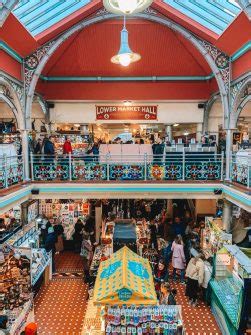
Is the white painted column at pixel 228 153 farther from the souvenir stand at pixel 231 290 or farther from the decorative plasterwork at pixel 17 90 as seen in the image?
the decorative plasterwork at pixel 17 90

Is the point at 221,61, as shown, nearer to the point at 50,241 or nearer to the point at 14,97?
the point at 14,97

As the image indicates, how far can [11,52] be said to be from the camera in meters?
9.48

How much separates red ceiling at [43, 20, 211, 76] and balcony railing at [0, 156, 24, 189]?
4.64 metres

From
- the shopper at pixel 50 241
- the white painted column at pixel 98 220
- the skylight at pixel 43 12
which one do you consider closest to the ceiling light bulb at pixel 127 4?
the skylight at pixel 43 12

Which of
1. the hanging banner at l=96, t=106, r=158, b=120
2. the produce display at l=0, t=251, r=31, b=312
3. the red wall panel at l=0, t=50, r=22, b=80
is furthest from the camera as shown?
the hanging banner at l=96, t=106, r=158, b=120

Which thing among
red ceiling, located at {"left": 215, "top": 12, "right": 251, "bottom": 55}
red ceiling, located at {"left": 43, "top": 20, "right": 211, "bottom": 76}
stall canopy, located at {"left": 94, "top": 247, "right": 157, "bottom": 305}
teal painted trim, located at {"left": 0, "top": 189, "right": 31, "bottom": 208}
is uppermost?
red ceiling, located at {"left": 43, "top": 20, "right": 211, "bottom": 76}

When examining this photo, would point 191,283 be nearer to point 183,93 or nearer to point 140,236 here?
point 140,236

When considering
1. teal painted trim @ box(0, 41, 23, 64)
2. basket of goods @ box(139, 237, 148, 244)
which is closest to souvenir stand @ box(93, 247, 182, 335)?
basket of goods @ box(139, 237, 148, 244)

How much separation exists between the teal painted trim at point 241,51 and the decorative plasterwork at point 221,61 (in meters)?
0.25

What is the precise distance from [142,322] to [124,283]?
0.79 m

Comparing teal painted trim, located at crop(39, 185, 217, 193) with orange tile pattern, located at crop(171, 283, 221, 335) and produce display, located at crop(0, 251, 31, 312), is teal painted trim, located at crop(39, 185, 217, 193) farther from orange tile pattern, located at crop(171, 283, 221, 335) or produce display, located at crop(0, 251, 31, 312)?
orange tile pattern, located at crop(171, 283, 221, 335)

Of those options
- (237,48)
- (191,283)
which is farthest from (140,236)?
(237,48)

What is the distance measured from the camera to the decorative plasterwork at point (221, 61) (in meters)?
10.3

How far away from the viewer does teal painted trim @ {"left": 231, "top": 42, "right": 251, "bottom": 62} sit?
898 cm
